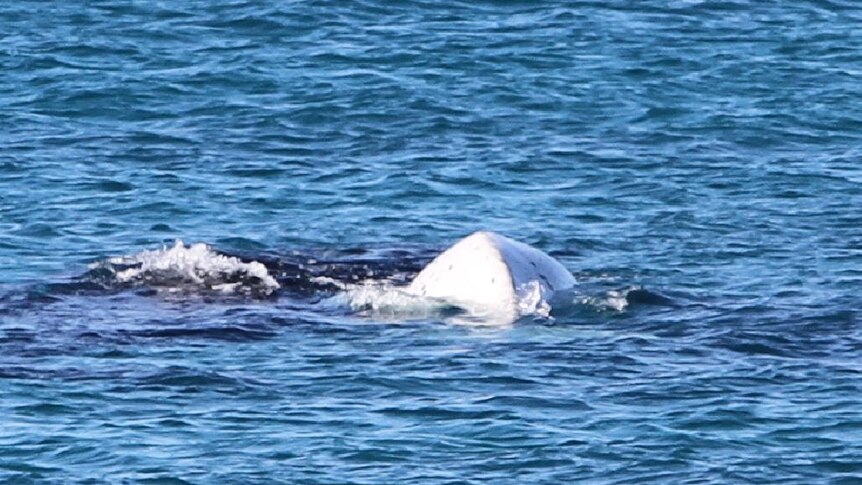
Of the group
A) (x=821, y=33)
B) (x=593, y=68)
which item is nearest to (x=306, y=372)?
(x=593, y=68)

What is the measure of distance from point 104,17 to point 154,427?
19.5 meters

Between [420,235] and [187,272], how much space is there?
300 centimetres

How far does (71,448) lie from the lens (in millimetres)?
14039

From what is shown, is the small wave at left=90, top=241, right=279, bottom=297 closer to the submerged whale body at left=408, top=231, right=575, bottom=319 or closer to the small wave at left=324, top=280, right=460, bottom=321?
the small wave at left=324, top=280, right=460, bottom=321

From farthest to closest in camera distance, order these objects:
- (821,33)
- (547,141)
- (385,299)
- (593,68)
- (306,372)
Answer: (821,33) → (593,68) → (547,141) → (385,299) → (306,372)

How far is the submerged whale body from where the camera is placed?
1850 cm

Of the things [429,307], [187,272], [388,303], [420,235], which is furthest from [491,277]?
[420,235]

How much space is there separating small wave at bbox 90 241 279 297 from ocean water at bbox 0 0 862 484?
0.05m

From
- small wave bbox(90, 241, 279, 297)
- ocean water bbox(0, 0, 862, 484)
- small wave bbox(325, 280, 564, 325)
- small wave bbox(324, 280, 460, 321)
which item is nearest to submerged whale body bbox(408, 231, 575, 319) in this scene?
small wave bbox(325, 280, 564, 325)

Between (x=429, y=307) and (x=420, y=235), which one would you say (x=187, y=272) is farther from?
(x=420, y=235)

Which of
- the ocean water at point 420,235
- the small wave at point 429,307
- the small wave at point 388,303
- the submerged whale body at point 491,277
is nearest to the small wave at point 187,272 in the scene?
the ocean water at point 420,235

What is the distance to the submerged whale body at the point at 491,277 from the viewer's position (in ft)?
60.7

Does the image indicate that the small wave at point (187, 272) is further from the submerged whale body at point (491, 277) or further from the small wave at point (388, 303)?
the submerged whale body at point (491, 277)

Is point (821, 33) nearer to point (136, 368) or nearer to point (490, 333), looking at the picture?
point (490, 333)
